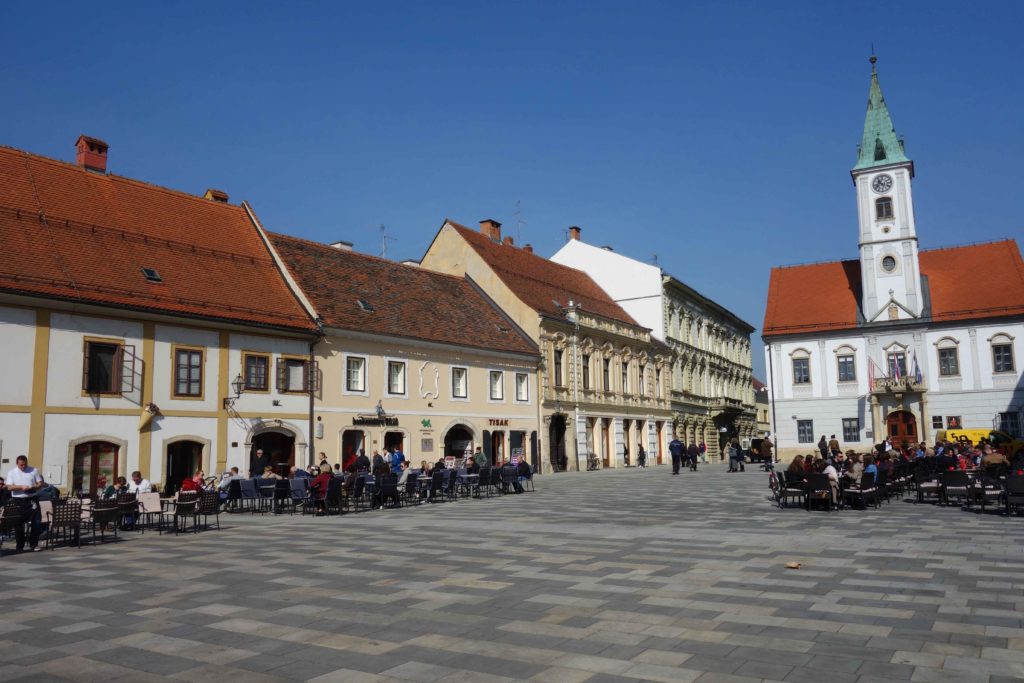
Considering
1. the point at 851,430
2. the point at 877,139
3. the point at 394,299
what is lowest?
the point at 851,430

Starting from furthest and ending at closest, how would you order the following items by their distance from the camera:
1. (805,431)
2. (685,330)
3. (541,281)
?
(685,330) → (805,431) → (541,281)

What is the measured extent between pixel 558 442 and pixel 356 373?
1504cm

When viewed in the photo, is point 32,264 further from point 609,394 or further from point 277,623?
point 609,394

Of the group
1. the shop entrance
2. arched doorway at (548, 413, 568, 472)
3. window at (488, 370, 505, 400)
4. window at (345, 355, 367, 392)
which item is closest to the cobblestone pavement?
the shop entrance

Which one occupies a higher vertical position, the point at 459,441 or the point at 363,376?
the point at 363,376

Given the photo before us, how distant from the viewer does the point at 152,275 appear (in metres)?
26.1

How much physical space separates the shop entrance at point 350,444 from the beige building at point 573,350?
1205cm

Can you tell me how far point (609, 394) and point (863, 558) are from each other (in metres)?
36.3

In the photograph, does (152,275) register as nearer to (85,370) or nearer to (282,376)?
(85,370)

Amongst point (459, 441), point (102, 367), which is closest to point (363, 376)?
point (459, 441)

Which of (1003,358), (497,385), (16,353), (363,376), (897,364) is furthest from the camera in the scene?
(897,364)

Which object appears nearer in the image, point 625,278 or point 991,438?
point 991,438

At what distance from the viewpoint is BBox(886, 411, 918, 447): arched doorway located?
153 feet

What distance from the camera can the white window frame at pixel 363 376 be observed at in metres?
30.9
